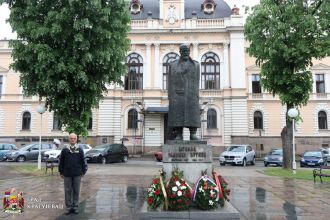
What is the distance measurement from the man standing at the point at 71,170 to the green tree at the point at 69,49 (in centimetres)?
1009

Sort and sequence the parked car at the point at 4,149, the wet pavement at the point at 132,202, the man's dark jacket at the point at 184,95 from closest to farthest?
1. the wet pavement at the point at 132,202
2. the man's dark jacket at the point at 184,95
3. the parked car at the point at 4,149

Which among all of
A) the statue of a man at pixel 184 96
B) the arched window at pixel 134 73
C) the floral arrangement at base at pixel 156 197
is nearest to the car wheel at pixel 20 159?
the arched window at pixel 134 73

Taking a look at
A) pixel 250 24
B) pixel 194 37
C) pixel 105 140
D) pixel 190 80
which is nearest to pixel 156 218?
pixel 190 80

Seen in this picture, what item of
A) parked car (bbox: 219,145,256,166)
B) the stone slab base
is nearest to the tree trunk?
parked car (bbox: 219,145,256,166)

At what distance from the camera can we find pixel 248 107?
4212cm

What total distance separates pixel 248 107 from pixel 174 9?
15.3m

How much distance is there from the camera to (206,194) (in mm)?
7473

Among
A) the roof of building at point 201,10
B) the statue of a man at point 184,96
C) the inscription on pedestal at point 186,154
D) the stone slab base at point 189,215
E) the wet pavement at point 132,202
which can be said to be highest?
the roof of building at point 201,10

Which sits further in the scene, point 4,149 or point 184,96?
point 4,149

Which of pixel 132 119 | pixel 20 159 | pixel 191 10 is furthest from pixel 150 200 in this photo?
pixel 191 10

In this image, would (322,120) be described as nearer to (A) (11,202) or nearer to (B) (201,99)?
(B) (201,99)

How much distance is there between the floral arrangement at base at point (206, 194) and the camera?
Answer: 7438mm

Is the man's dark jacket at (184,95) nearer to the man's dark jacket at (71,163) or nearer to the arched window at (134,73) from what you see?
the man's dark jacket at (71,163)

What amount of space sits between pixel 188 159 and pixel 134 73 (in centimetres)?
3466
